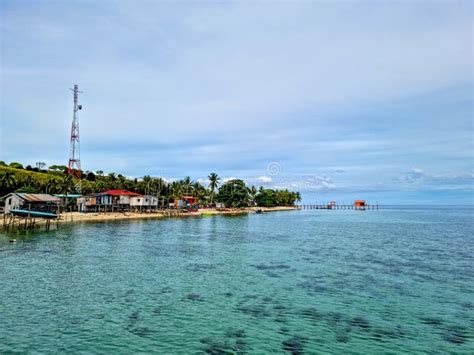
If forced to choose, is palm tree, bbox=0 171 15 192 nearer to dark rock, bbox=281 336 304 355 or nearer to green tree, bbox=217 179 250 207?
dark rock, bbox=281 336 304 355

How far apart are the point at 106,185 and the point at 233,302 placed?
109m

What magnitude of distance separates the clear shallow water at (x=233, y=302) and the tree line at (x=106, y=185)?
64322 millimetres

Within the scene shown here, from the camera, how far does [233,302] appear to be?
21984 millimetres

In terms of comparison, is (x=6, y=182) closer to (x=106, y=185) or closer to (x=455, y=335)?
(x=106, y=185)

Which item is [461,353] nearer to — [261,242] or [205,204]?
[261,242]

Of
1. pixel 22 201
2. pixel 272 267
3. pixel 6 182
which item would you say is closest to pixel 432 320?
pixel 272 267

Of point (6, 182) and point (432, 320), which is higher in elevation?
point (6, 182)

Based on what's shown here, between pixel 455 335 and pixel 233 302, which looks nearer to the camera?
pixel 455 335

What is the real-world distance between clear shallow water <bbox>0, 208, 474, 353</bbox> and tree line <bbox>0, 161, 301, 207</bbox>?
6432 cm

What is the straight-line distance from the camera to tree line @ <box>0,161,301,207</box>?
313 ft

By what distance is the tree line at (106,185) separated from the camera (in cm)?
9538

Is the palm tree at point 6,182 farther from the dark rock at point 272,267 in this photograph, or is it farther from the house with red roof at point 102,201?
the dark rock at point 272,267

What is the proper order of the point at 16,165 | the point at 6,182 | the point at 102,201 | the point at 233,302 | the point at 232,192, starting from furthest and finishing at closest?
the point at 232,192 < the point at 16,165 < the point at 102,201 < the point at 6,182 < the point at 233,302

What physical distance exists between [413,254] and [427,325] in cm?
2654
